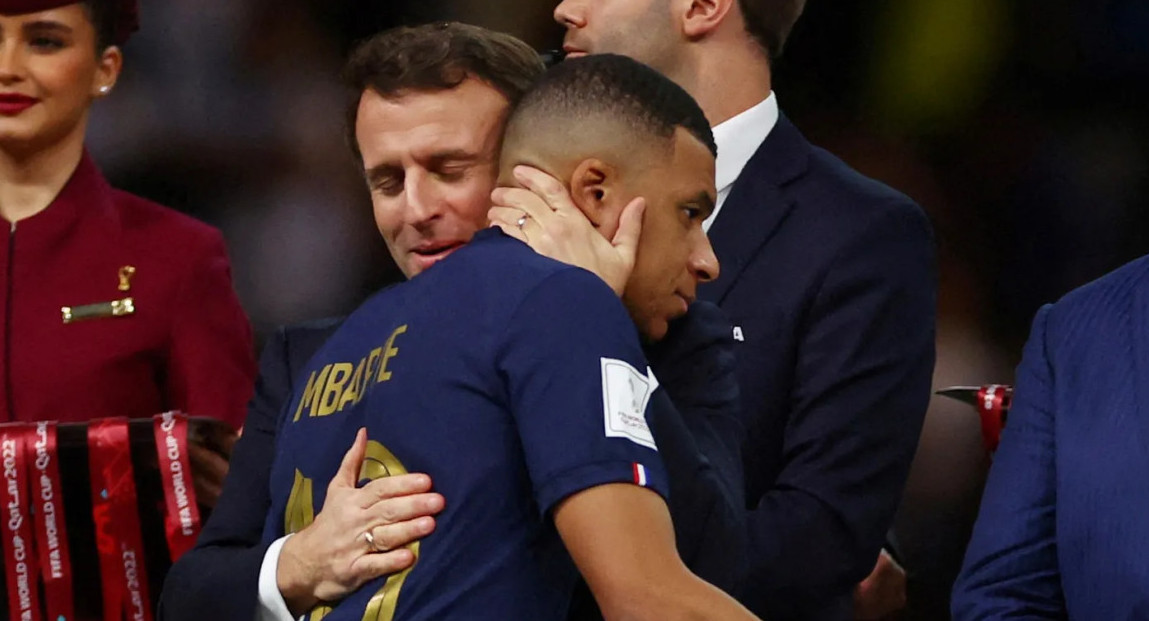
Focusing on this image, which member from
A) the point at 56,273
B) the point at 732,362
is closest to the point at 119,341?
the point at 56,273

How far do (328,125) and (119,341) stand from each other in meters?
1.78

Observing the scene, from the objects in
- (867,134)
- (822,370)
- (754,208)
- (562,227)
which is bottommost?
(867,134)

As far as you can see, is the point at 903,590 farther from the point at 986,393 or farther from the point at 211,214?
the point at 211,214

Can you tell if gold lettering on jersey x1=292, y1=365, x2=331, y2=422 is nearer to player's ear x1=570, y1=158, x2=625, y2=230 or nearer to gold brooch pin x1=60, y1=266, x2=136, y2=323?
player's ear x1=570, y1=158, x2=625, y2=230

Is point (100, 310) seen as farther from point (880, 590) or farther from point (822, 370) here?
point (880, 590)

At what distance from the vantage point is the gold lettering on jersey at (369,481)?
1.51 meters

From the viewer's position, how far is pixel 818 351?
2.20 meters

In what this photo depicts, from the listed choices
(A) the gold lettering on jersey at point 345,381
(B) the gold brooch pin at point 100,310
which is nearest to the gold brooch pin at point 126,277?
(B) the gold brooch pin at point 100,310

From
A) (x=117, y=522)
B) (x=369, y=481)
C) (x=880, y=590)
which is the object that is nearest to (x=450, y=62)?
(x=369, y=481)

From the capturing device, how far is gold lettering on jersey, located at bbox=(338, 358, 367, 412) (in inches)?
61.9

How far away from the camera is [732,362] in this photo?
1792 millimetres

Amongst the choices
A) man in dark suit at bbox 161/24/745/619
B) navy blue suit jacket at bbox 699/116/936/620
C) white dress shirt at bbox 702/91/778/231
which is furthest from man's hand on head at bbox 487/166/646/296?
white dress shirt at bbox 702/91/778/231

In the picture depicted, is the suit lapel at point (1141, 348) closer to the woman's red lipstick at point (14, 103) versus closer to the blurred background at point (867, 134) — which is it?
the woman's red lipstick at point (14, 103)

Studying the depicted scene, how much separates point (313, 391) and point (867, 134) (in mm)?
2631
